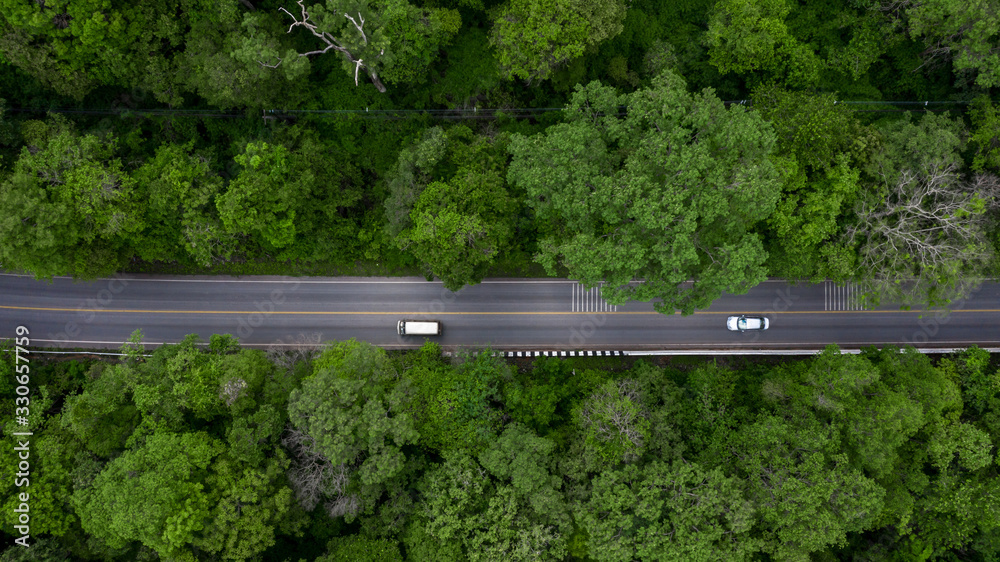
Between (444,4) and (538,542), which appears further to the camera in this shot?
(444,4)

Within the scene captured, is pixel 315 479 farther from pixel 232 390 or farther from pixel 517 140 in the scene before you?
pixel 517 140

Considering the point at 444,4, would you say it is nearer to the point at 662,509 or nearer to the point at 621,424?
the point at 621,424

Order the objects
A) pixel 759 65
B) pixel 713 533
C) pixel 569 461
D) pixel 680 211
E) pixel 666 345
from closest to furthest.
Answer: pixel 680 211 → pixel 713 533 → pixel 569 461 → pixel 759 65 → pixel 666 345

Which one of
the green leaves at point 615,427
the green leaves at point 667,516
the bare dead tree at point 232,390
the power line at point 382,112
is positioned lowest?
the green leaves at point 667,516

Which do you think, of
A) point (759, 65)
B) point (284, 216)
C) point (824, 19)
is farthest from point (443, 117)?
point (824, 19)

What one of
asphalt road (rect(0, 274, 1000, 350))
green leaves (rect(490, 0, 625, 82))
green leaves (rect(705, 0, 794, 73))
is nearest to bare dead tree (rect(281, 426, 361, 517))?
asphalt road (rect(0, 274, 1000, 350))

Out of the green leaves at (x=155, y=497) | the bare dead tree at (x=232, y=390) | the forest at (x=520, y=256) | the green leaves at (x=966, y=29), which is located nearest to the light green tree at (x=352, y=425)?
the forest at (x=520, y=256)

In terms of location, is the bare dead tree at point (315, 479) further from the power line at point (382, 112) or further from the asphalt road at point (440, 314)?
the power line at point (382, 112)
